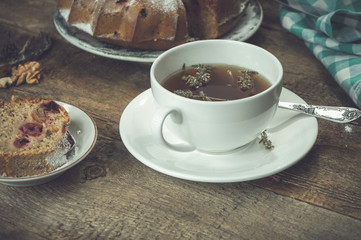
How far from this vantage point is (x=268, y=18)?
1.70 metres

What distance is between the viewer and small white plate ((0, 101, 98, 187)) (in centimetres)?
89

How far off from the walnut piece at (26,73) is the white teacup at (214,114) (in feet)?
1.61

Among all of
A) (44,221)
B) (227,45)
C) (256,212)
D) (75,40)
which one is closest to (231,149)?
(256,212)

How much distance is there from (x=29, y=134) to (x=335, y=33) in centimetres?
94

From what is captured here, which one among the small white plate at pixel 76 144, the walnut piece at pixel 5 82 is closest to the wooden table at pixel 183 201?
the small white plate at pixel 76 144

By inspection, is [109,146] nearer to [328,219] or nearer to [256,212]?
[256,212]

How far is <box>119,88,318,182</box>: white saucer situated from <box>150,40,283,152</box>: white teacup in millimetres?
25

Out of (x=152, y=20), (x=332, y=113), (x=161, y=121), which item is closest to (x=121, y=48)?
(x=152, y=20)

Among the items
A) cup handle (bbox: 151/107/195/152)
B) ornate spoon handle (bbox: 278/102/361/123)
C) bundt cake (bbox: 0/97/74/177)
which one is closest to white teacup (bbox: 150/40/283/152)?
cup handle (bbox: 151/107/195/152)

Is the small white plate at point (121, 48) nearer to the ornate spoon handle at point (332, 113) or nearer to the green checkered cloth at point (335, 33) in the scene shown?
the green checkered cloth at point (335, 33)

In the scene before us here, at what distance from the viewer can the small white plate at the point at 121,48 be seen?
130 cm

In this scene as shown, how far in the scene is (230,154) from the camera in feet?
3.15

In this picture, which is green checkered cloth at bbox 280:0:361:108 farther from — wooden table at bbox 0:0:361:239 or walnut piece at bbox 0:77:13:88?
walnut piece at bbox 0:77:13:88

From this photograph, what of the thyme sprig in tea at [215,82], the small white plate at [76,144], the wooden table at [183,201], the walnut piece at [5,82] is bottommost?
the walnut piece at [5,82]
